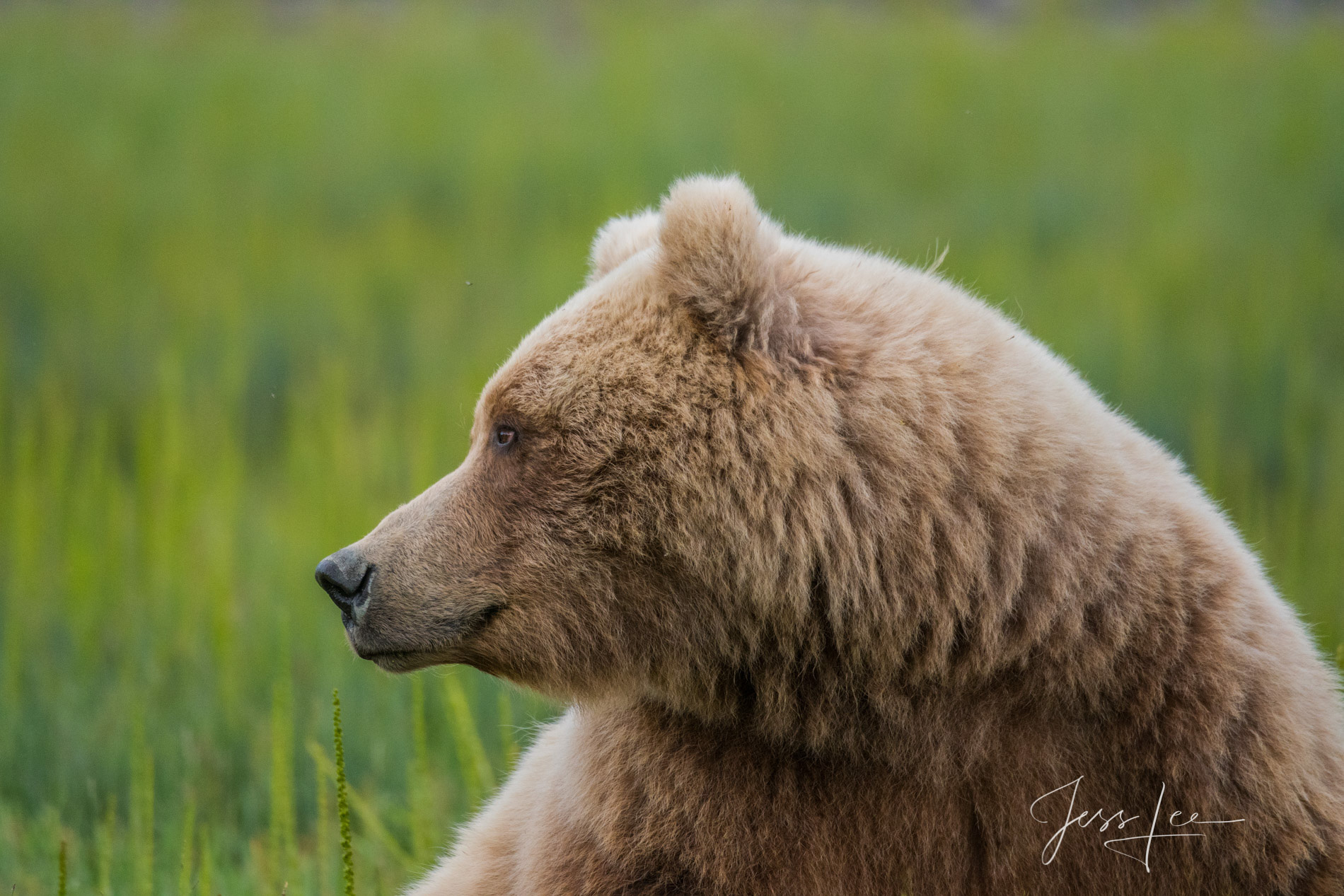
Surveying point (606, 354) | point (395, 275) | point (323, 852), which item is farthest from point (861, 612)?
point (395, 275)

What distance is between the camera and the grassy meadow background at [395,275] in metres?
4.20

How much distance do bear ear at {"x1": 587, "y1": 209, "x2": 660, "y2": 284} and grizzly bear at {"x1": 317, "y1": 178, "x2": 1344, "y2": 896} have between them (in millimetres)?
354

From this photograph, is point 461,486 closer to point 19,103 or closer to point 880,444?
point 880,444

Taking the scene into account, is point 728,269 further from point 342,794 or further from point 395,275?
point 395,275

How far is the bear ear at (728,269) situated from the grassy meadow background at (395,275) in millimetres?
1576

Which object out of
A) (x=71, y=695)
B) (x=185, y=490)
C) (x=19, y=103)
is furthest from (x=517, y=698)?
(x=19, y=103)

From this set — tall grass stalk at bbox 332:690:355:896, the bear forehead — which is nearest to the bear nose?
tall grass stalk at bbox 332:690:355:896

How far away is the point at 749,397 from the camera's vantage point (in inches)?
92.2

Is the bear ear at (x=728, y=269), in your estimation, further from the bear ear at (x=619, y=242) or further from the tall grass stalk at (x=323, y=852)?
the tall grass stalk at (x=323, y=852)

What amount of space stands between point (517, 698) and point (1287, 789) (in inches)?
118
